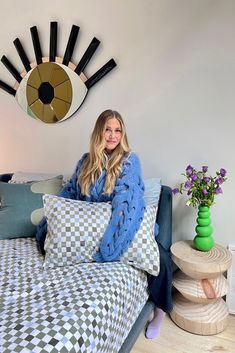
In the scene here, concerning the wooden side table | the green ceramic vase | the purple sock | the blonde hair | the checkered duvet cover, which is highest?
the blonde hair

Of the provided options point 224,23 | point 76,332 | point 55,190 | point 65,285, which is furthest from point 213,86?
point 76,332

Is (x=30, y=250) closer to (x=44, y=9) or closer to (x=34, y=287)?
(x=34, y=287)

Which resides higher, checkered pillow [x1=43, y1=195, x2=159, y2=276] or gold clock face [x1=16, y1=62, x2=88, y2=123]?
gold clock face [x1=16, y1=62, x2=88, y2=123]

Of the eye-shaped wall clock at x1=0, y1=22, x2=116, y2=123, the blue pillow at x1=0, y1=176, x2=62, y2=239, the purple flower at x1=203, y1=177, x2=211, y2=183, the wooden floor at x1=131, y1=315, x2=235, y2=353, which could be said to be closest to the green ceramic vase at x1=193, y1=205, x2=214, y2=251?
the purple flower at x1=203, y1=177, x2=211, y2=183

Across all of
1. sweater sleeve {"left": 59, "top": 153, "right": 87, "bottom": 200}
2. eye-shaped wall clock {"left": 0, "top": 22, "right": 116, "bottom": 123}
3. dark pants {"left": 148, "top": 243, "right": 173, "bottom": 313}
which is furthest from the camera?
eye-shaped wall clock {"left": 0, "top": 22, "right": 116, "bottom": 123}

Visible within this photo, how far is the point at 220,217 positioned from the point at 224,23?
124cm

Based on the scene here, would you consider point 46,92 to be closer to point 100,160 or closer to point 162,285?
point 100,160

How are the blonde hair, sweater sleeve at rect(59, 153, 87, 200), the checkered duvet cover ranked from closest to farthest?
the checkered duvet cover
the blonde hair
sweater sleeve at rect(59, 153, 87, 200)

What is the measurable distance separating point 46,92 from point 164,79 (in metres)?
0.99

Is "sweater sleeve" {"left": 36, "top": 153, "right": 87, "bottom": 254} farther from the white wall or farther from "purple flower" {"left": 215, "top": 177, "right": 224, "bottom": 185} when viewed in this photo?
"purple flower" {"left": 215, "top": 177, "right": 224, "bottom": 185}

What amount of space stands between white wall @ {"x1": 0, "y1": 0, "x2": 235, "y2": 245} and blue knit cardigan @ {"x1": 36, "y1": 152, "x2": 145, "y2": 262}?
1.56ft

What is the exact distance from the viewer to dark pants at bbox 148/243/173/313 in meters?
1.53

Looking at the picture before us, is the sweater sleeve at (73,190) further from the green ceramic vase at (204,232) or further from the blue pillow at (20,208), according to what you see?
the green ceramic vase at (204,232)

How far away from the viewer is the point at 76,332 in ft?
3.18
